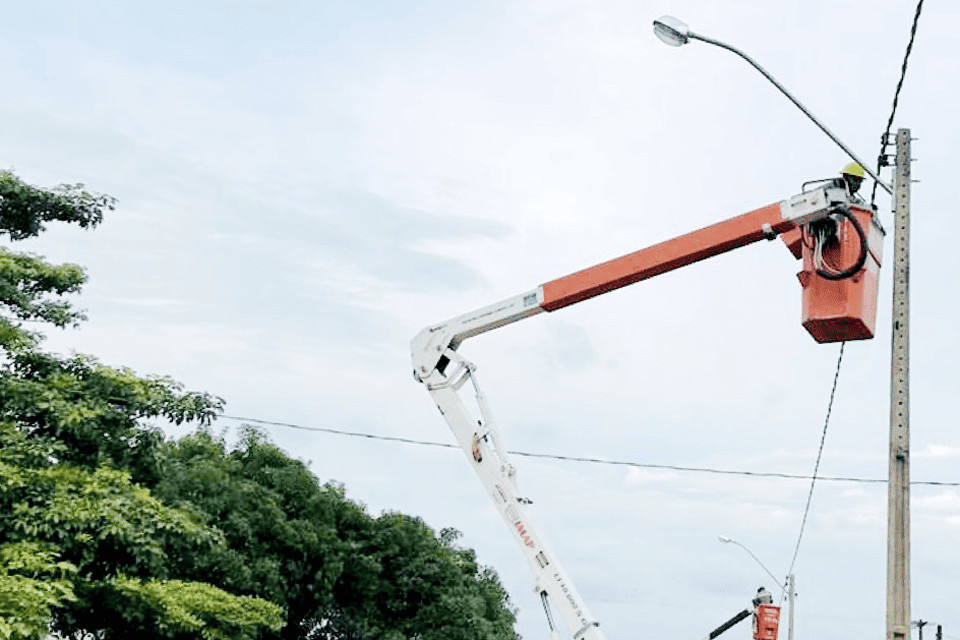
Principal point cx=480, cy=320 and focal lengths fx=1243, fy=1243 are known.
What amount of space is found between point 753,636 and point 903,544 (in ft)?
35.0

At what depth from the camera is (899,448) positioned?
44.1 ft

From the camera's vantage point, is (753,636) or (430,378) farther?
(753,636)

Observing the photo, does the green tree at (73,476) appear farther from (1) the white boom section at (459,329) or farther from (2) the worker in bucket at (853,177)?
(2) the worker in bucket at (853,177)

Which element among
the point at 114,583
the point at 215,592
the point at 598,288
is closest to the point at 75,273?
the point at 114,583

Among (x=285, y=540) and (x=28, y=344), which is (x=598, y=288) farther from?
(x=285, y=540)

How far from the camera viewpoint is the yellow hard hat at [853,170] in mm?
12336

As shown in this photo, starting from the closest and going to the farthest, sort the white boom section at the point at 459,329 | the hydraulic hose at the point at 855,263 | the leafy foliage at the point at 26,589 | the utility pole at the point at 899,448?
the hydraulic hose at the point at 855,263
the utility pole at the point at 899,448
the white boom section at the point at 459,329
the leafy foliage at the point at 26,589

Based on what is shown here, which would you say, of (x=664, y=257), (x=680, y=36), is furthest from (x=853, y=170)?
(x=680, y=36)

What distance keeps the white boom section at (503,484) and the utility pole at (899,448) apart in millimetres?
3243

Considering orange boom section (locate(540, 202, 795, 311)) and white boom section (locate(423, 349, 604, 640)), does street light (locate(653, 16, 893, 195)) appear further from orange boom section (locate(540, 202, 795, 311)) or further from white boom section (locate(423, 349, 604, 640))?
white boom section (locate(423, 349, 604, 640))

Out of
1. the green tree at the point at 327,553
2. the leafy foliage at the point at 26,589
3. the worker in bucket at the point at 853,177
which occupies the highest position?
the green tree at the point at 327,553

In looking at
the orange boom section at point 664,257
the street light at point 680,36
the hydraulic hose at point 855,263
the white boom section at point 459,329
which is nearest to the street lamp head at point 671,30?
the street light at point 680,36

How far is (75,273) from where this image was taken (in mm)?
21359

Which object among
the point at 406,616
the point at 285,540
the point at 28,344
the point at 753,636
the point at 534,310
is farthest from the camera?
the point at 406,616
